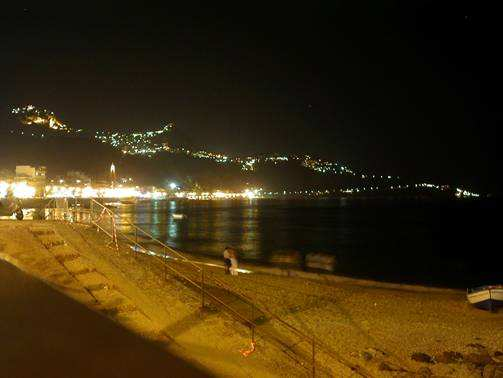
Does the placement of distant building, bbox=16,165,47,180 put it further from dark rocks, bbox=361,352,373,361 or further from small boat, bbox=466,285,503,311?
dark rocks, bbox=361,352,373,361

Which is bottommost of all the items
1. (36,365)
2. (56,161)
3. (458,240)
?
(458,240)

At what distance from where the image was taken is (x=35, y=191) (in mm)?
44531

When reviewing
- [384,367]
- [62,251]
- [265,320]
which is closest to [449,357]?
[384,367]

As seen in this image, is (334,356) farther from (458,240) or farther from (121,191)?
Result: (121,191)

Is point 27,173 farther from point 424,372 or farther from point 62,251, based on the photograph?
point 424,372

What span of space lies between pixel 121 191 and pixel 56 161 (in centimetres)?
2115

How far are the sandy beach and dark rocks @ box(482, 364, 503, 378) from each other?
0.11 feet

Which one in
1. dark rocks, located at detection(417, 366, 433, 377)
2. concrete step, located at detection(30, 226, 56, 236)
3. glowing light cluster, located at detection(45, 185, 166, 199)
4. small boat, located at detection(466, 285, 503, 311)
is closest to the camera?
dark rocks, located at detection(417, 366, 433, 377)

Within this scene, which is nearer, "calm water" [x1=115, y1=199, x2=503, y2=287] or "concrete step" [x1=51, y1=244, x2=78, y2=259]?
"concrete step" [x1=51, y1=244, x2=78, y2=259]

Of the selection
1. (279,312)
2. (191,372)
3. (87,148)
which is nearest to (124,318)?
(191,372)

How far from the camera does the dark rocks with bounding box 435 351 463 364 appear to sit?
27.9 feet

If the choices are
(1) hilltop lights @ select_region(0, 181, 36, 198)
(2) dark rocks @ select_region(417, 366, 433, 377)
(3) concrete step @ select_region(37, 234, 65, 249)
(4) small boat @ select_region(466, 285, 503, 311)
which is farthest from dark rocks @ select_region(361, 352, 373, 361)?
(1) hilltop lights @ select_region(0, 181, 36, 198)

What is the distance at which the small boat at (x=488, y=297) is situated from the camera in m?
13.2

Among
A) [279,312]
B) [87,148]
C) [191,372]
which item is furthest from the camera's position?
[87,148]
